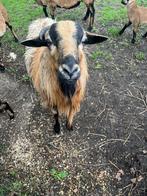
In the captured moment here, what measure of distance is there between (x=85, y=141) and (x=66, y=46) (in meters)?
2.07

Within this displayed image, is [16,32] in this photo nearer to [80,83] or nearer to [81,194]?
[80,83]

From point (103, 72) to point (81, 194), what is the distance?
108 inches

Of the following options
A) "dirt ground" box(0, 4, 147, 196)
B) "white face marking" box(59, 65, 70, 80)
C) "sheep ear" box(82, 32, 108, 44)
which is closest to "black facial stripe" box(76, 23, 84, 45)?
"sheep ear" box(82, 32, 108, 44)

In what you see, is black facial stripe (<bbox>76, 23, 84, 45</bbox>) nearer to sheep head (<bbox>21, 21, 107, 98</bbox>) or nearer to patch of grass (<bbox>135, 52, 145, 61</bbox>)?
sheep head (<bbox>21, 21, 107, 98</bbox>)

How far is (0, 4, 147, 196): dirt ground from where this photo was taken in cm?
566

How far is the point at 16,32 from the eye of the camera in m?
8.52

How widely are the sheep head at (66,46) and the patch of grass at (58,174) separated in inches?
56.0

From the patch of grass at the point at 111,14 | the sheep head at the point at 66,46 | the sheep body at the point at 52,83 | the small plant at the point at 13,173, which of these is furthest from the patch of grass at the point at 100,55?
the small plant at the point at 13,173

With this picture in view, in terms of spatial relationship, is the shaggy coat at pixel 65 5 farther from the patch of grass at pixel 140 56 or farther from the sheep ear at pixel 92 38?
the sheep ear at pixel 92 38

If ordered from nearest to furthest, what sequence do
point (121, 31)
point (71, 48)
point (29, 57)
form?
1. point (71, 48)
2. point (29, 57)
3. point (121, 31)

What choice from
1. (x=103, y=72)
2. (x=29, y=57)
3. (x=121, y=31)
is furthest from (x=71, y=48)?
(x=121, y=31)

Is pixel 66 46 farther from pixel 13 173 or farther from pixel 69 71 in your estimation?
pixel 13 173

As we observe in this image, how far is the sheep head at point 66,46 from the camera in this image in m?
4.56

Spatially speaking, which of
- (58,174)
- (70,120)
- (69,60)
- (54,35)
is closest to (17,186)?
(58,174)
